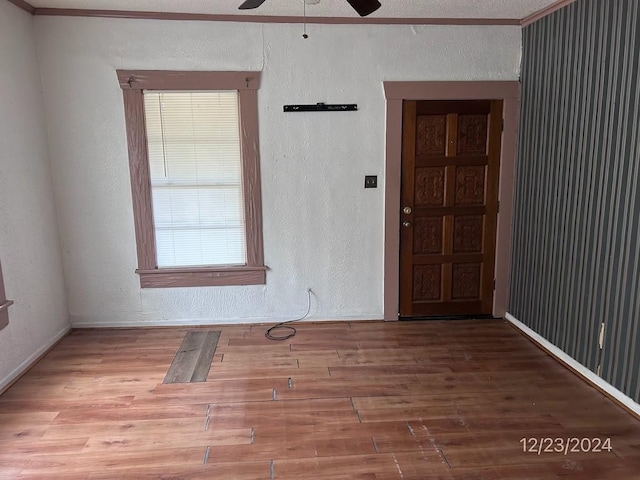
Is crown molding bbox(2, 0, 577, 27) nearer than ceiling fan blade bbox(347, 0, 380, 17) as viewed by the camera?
No

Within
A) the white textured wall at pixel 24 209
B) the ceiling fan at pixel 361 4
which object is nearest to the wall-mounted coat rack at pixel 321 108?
the ceiling fan at pixel 361 4

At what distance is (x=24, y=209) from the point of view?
3.11m

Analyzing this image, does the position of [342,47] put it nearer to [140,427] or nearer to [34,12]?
[34,12]

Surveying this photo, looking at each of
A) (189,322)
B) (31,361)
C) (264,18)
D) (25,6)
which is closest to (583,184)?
(264,18)

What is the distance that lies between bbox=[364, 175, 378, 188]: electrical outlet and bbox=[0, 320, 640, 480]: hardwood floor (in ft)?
4.29

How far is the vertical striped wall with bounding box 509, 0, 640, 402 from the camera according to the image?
97.5 inches

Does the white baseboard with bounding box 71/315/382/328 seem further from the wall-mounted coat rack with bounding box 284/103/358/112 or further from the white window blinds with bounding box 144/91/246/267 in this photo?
the wall-mounted coat rack with bounding box 284/103/358/112

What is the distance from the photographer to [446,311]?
393 cm

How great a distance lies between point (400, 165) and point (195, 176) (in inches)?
68.5

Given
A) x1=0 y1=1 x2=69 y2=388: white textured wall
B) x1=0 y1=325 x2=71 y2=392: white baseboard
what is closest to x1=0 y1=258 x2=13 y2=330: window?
x1=0 y1=1 x2=69 y2=388: white textured wall

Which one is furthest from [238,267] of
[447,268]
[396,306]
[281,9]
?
[281,9]

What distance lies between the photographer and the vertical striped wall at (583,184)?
2477mm

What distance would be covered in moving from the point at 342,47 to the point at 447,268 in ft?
6.90
